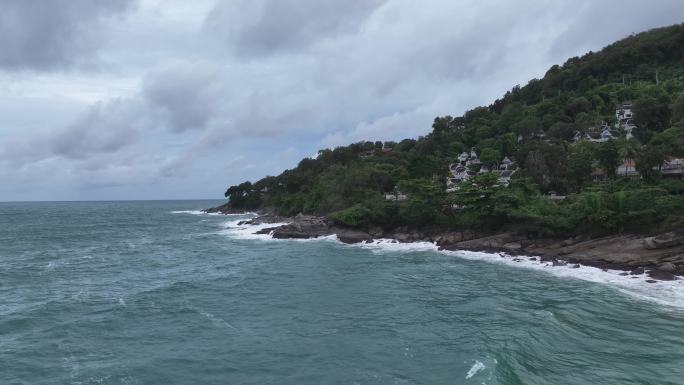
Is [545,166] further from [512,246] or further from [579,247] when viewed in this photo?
[579,247]

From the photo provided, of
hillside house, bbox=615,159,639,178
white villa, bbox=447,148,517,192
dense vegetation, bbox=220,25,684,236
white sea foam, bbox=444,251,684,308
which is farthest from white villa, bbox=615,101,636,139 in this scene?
white sea foam, bbox=444,251,684,308

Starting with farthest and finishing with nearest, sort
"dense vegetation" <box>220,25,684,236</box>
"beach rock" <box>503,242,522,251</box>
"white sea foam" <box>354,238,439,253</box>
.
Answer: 1. "white sea foam" <box>354,238,439,253</box>
2. "beach rock" <box>503,242,522,251</box>
3. "dense vegetation" <box>220,25,684,236</box>

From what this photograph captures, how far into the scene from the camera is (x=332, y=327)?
22.1m

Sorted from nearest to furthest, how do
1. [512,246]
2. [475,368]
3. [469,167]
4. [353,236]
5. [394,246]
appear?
[475,368] < [512,246] < [394,246] < [353,236] < [469,167]

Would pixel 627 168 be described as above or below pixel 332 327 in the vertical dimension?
above

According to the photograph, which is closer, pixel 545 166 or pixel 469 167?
pixel 545 166

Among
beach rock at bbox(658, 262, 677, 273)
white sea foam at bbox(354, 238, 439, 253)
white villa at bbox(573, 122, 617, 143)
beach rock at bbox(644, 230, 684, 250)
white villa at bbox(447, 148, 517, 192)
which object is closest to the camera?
beach rock at bbox(658, 262, 677, 273)

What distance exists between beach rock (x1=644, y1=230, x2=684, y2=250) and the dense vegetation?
8.19 ft

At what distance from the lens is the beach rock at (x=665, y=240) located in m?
34.2

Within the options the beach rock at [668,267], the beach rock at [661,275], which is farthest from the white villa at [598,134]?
the beach rock at [661,275]

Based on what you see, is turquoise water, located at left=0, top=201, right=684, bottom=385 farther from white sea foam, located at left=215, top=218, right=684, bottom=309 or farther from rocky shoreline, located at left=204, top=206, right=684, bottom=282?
rocky shoreline, located at left=204, top=206, right=684, bottom=282

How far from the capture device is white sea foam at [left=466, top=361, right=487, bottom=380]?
52.7ft

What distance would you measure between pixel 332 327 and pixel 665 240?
92.4 ft

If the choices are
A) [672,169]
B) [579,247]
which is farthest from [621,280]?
[672,169]
